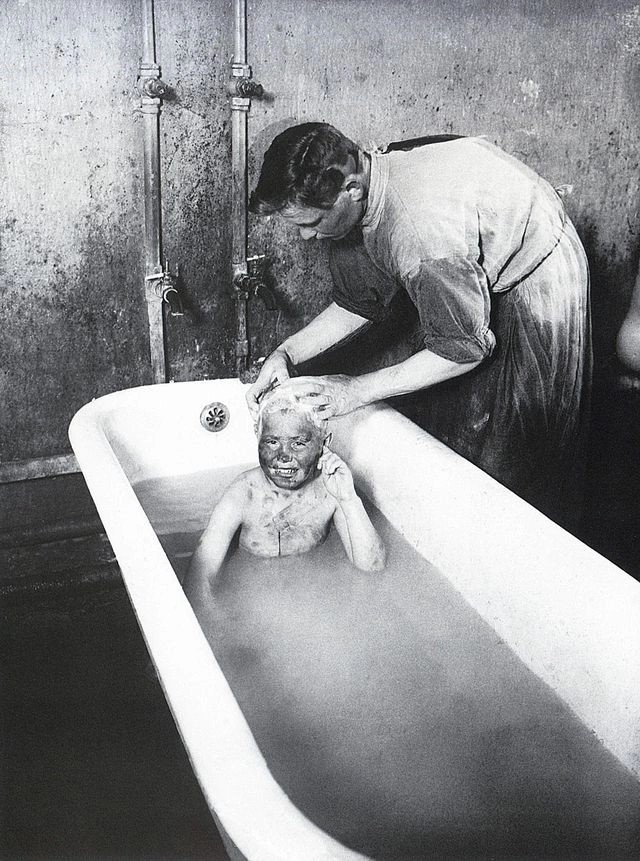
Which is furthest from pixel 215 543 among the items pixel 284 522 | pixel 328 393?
pixel 328 393

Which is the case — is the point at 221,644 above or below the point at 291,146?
below

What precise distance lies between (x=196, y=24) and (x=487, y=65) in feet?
2.51

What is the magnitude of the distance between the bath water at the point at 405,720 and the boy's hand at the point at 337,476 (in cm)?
16

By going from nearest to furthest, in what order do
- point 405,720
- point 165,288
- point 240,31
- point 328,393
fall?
1. point 405,720
2. point 328,393
3. point 240,31
4. point 165,288

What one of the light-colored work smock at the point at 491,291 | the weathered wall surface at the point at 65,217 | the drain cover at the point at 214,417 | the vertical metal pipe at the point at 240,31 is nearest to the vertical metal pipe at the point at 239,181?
the vertical metal pipe at the point at 240,31

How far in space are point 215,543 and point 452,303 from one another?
67 centimetres

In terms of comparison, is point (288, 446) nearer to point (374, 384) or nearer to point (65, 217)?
point (374, 384)

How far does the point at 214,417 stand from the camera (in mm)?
2062

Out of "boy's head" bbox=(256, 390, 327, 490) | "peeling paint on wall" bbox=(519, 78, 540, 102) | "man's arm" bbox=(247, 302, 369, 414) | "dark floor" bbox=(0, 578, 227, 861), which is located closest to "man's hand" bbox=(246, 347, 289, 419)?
"man's arm" bbox=(247, 302, 369, 414)

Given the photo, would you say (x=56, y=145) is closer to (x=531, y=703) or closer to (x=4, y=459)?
(x=4, y=459)

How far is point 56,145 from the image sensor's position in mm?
1799

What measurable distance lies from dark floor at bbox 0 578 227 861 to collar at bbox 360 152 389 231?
1.23 metres

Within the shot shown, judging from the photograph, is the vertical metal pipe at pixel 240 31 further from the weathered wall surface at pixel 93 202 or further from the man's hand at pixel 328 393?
the man's hand at pixel 328 393

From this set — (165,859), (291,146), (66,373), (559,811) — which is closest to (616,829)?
(559,811)
